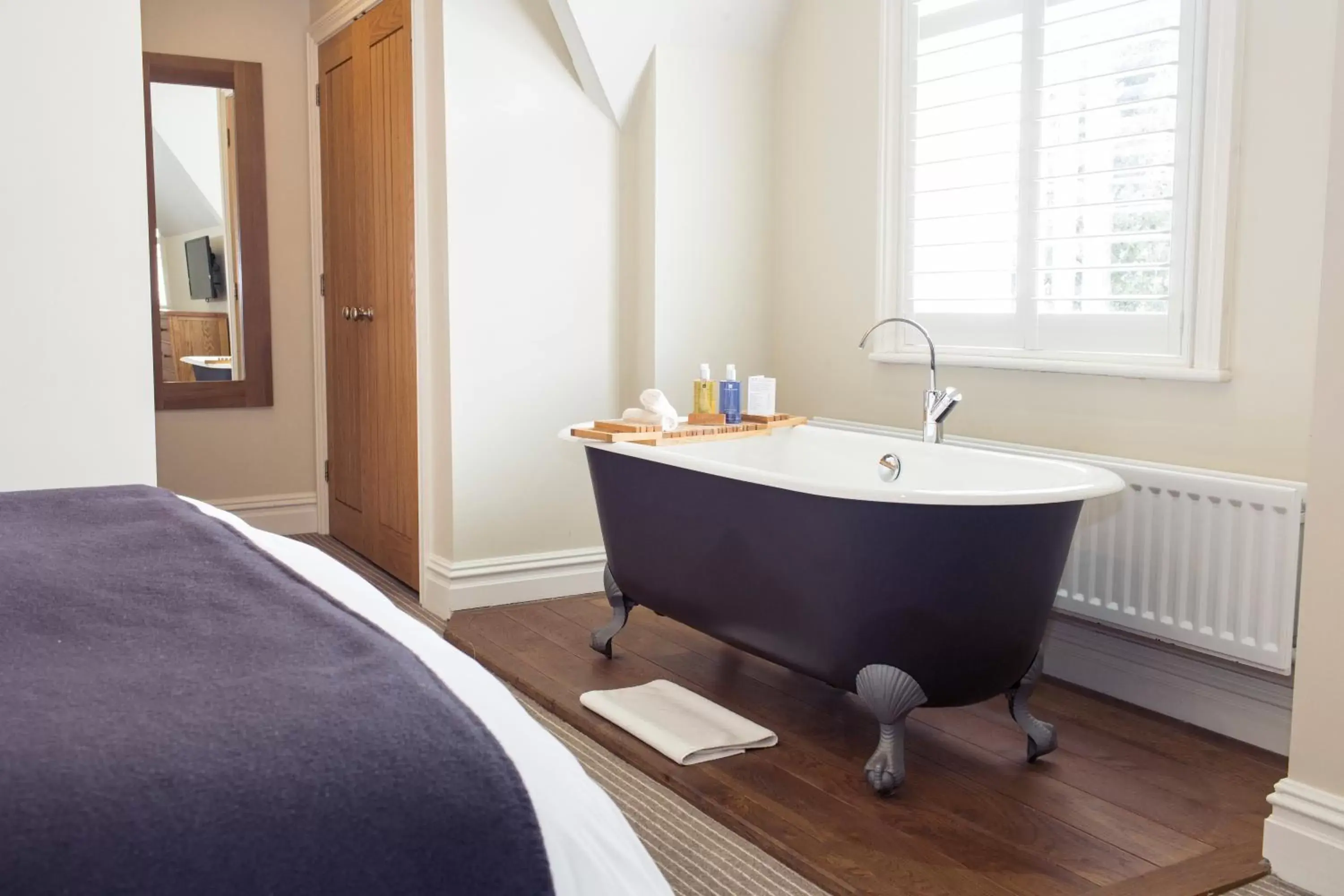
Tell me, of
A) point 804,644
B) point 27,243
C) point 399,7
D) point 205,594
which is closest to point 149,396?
point 27,243

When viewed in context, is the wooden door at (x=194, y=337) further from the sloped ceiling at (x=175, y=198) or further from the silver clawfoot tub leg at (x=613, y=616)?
the silver clawfoot tub leg at (x=613, y=616)

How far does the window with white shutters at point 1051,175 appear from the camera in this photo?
9.30 feet

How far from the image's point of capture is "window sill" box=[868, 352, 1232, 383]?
2.79 m

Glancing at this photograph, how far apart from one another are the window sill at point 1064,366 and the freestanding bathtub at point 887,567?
14.9 inches

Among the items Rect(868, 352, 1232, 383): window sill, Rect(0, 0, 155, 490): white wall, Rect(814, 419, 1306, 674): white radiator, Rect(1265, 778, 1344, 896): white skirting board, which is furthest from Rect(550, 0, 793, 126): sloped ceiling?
Rect(1265, 778, 1344, 896): white skirting board

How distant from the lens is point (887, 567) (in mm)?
2426

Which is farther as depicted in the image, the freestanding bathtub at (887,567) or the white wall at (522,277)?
the white wall at (522,277)

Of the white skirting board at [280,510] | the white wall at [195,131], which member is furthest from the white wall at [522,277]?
the white wall at [195,131]

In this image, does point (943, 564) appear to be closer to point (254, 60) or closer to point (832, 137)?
point (832, 137)

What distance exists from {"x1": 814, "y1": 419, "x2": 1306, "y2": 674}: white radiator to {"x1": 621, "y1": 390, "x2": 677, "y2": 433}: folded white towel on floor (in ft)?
3.23

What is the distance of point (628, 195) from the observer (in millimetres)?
4086

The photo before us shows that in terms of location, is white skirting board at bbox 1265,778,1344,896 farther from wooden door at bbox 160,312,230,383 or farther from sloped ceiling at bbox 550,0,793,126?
wooden door at bbox 160,312,230,383

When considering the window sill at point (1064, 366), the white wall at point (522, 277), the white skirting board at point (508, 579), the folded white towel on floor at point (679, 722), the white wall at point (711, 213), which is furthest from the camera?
the white wall at point (711, 213)

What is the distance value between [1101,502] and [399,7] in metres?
2.69
